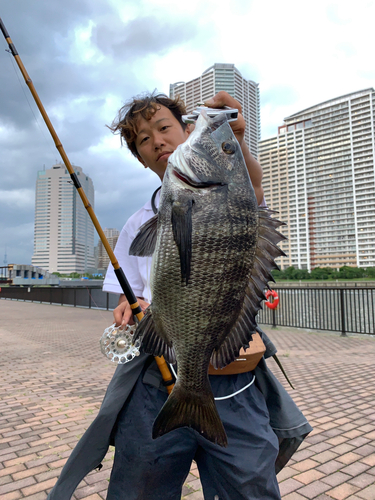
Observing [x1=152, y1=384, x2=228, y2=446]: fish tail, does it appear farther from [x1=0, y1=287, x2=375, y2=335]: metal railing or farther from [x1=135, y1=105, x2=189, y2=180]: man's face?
[x1=0, y1=287, x2=375, y2=335]: metal railing

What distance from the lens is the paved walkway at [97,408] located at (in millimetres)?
3021

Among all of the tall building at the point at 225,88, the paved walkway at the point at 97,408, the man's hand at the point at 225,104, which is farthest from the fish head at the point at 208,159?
the paved walkway at the point at 97,408

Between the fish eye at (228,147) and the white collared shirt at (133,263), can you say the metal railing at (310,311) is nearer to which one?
the white collared shirt at (133,263)

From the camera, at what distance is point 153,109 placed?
1.64 meters

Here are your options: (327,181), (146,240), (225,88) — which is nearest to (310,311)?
(225,88)

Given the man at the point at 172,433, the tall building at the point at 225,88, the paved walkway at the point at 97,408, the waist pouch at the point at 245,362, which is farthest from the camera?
the paved walkway at the point at 97,408

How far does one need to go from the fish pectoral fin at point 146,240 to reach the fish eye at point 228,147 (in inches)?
13.5

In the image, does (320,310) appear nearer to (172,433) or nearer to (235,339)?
(172,433)

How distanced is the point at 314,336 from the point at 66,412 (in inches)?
343

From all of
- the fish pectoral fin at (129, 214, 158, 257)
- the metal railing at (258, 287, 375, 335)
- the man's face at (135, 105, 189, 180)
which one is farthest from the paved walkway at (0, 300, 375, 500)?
the man's face at (135, 105, 189, 180)

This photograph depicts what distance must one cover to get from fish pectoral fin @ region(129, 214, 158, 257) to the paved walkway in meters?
2.76

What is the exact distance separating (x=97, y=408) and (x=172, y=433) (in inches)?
161

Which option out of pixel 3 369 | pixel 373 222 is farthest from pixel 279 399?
pixel 373 222

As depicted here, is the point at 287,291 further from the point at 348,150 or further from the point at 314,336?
the point at 348,150
